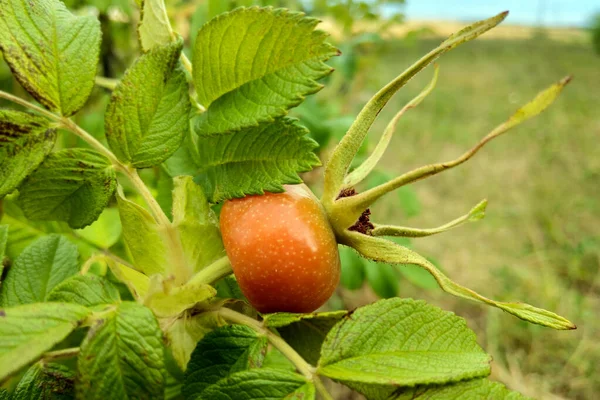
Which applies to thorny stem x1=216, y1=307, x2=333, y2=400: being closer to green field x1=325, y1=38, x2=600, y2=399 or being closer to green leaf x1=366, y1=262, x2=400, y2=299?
green leaf x1=366, y1=262, x2=400, y2=299

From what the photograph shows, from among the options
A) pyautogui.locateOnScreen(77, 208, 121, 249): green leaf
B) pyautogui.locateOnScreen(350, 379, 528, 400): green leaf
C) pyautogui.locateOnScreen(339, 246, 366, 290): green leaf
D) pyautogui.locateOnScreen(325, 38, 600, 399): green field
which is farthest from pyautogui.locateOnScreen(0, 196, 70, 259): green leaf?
pyautogui.locateOnScreen(325, 38, 600, 399): green field

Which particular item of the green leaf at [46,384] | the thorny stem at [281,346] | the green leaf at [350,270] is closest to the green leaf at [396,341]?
the thorny stem at [281,346]

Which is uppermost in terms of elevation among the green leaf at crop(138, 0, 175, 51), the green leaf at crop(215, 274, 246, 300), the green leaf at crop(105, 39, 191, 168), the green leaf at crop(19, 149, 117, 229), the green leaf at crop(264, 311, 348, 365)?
the green leaf at crop(138, 0, 175, 51)

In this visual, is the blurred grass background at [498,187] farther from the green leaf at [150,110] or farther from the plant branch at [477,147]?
the plant branch at [477,147]

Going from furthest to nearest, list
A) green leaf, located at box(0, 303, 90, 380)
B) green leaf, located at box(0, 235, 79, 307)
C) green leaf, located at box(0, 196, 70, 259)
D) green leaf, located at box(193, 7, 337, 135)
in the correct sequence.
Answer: green leaf, located at box(0, 196, 70, 259) → green leaf, located at box(0, 235, 79, 307) → green leaf, located at box(193, 7, 337, 135) → green leaf, located at box(0, 303, 90, 380)

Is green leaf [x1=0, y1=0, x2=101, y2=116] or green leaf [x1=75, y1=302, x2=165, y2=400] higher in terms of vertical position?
green leaf [x1=0, y1=0, x2=101, y2=116]

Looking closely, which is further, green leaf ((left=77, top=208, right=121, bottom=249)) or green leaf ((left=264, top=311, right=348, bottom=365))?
green leaf ((left=77, top=208, right=121, bottom=249))
